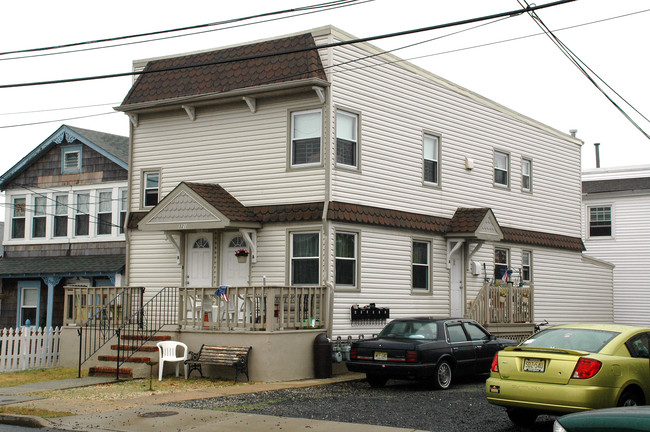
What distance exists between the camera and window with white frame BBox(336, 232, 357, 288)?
18.7m

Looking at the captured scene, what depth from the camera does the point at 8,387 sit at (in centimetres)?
1602

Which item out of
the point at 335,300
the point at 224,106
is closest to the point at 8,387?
the point at 335,300

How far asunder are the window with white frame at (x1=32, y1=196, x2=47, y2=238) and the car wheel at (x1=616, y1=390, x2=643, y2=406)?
23.1m

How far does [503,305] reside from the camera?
22.4 metres

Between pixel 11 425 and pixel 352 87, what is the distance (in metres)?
11.2

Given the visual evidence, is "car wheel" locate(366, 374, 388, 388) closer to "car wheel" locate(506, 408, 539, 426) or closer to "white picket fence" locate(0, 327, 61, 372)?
"car wheel" locate(506, 408, 539, 426)

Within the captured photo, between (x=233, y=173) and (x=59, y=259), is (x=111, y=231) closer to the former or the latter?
(x=59, y=259)

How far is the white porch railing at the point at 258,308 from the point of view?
55.0 feet

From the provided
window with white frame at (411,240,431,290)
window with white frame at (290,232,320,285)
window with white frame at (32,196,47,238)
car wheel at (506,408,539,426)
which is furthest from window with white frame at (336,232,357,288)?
window with white frame at (32,196,47,238)

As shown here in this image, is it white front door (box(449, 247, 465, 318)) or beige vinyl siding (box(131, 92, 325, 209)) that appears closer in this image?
beige vinyl siding (box(131, 92, 325, 209))

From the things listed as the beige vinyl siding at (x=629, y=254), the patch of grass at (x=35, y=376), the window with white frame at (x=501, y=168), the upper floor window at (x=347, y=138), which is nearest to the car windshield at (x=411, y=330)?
the upper floor window at (x=347, y=138)

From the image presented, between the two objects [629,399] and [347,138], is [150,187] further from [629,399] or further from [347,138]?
[629,399]

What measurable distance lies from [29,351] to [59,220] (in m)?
8.85

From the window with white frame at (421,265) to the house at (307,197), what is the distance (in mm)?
53
